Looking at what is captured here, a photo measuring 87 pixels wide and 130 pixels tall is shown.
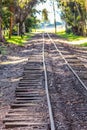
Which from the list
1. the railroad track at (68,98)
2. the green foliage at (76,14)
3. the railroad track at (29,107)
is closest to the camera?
the railroad track at (29,107)

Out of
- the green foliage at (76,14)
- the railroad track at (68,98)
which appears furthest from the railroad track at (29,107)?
the green foliage at (76,14)

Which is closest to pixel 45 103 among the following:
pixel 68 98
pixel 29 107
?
pixel 29 107

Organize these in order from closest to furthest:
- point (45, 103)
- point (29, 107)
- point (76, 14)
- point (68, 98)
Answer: point (29, 107), point (45, 103), point (68, 98), point (76, 14)

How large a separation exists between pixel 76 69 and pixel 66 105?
8742mm

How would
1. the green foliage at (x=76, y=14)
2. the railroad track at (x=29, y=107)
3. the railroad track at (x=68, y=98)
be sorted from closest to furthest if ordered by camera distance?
1. the railroad track at (x=29, y=107)
2. the railroad track at (x=68, y=98)
3. the green foliage at (x=76, y=14)

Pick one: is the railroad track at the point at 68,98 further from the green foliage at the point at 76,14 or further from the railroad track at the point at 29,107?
the green foliage at the point at 76,14

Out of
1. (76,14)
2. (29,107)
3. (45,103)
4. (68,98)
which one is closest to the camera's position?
(29,107)

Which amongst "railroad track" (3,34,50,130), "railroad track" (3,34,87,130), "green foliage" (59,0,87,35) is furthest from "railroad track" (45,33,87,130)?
"green foliage" (59,0,87,35)

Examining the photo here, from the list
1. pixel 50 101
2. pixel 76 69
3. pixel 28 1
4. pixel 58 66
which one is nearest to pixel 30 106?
pixel 50 101

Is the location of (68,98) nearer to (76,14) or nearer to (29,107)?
(29,107)

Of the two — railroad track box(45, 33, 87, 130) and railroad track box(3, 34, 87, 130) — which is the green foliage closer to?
railroad track box(45, 33, 87, 130)

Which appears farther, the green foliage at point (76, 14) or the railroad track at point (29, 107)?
the green foliage at point (76, 14)

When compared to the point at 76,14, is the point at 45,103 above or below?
below

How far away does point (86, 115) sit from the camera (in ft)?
34.4
